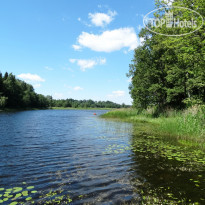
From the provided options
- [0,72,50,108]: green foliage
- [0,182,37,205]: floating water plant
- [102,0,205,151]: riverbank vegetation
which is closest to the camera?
[0,182,37,205]: floating water plant

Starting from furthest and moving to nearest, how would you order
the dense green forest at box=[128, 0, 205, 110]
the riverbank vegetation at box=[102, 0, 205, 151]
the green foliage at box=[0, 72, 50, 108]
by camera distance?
the green foliage at box=[0, 72, 50, 108], the dense green forest at box=[128, 0, 205, 110], the riverbank vegetation at box=[102, 0, 205, 151]

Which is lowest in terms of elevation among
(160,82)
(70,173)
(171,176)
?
(70,173)

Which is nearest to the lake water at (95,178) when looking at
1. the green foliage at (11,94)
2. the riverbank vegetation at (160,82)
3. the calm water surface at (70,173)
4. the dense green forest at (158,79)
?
the calm water surface at (70,173)

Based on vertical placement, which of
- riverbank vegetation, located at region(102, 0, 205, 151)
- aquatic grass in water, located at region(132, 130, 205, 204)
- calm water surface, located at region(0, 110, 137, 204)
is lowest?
calm water surface, located at region(0, 110, 137, 204)

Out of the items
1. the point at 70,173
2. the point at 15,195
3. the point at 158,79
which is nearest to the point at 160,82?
the point at 158,79

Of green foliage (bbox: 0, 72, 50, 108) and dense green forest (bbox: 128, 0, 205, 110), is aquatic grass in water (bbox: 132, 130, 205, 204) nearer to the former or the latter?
dense green forest (bbox: 128, 0, 205, 110)

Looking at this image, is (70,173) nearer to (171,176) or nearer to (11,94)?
(171,176)

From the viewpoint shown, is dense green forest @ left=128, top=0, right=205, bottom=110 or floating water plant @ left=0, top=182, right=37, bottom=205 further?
dense green forest @ left=128, top=0, right=205, bottom=110

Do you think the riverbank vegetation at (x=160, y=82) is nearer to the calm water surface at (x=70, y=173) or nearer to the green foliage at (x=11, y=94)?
the calm water surface at (x=70, y=173)

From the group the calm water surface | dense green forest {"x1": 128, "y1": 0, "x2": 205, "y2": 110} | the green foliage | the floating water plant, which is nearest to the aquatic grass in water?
the calm water surface

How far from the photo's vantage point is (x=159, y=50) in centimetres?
3183

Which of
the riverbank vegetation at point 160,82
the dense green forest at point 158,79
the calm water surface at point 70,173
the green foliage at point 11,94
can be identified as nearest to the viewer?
the calm water surface at point 70,173

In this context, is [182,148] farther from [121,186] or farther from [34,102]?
[34,102]

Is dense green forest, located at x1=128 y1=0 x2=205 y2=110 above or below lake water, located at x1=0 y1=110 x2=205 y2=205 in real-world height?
above
